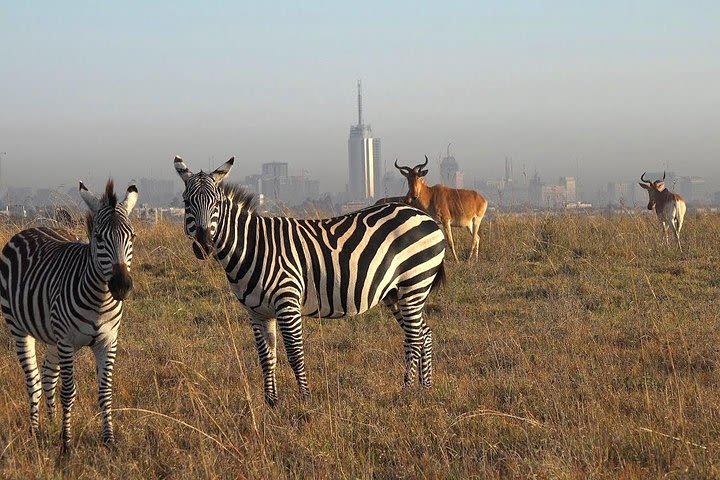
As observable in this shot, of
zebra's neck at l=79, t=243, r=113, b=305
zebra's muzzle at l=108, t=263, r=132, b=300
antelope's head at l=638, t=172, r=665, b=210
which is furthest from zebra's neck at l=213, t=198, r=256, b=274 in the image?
antelope's head at l=638, t=172, r=665, b=210

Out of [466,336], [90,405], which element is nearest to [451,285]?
[466,336]

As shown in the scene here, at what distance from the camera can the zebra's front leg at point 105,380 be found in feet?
17.4

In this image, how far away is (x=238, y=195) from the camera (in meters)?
6.65

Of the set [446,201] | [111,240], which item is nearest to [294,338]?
[111,240]

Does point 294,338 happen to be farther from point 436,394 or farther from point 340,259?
point 436,394

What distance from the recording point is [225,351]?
8156 mm

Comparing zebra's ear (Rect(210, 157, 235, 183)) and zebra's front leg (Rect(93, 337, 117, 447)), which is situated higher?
zebra's ear (Rect(210, 157, 235, 183))

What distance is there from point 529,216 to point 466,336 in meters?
9.09

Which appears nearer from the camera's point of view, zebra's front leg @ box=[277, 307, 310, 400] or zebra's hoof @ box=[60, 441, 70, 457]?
zebra's hoof @ box=[60, 441, 70, 457]

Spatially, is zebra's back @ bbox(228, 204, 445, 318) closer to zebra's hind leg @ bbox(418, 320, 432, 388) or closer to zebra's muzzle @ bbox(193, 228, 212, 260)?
zebra's muzzle @ bbox(193, 228, 212, 260)

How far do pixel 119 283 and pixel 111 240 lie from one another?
299mm

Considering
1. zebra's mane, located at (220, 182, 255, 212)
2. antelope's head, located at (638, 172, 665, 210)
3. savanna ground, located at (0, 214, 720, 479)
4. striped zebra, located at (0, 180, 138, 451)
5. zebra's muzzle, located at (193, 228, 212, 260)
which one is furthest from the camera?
antelope's head, located at (638, 172, 665, 210)

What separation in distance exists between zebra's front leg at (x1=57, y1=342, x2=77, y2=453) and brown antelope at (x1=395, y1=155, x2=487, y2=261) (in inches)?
450

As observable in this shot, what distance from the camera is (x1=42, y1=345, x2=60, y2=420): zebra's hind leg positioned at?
5.72 m
